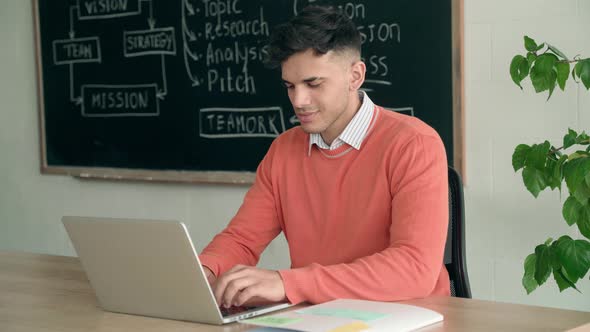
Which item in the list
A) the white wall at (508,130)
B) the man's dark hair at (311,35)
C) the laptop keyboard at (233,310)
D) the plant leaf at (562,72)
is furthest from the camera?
the white wall at (508,130)

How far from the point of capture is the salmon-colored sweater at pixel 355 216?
5.83ft

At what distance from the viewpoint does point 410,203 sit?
192 cm

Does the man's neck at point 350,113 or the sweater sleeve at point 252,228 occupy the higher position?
the man's neck at point 350,113

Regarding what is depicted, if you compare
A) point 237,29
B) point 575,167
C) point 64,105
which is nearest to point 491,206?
point 575,167

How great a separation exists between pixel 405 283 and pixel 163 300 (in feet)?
1.49

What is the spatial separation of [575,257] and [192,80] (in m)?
1.93

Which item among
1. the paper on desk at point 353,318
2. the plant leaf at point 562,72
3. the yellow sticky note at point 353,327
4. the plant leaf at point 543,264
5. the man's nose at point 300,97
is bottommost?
the plant leaf at point 543,264

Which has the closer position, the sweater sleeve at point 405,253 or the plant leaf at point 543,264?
the sweater sleeve at point 405,253

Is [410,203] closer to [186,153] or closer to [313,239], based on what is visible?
[313,239]

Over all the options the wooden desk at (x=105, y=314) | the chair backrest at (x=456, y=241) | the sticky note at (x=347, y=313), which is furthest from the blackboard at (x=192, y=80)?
the sticky note at (x=347, y=313)

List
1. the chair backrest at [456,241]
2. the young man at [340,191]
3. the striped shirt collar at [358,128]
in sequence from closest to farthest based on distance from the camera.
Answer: the young man at [340,191]
the striped shirt collar at [358,128]
the chair backrest at [456,241]

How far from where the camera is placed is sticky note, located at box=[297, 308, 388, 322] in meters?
1.51

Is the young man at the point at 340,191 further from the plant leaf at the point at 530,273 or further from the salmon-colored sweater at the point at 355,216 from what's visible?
the plant leaf at the point at 530,273

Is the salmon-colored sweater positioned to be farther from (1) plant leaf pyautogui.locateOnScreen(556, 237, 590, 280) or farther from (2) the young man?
(1) plant leaf pyautogui.locateOnScreen(556, 237, 590, 280)
